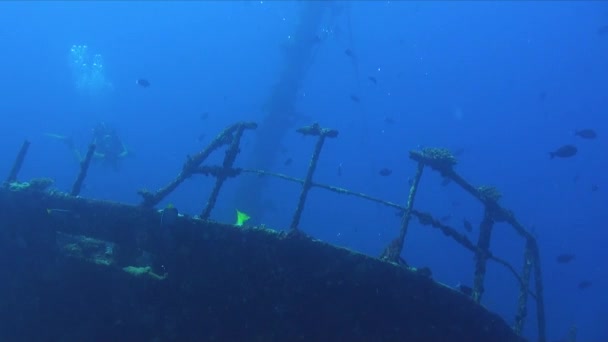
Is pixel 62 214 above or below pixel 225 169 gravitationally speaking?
below

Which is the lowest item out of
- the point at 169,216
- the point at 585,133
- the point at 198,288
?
the point at 198,288

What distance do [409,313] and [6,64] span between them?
705 feet

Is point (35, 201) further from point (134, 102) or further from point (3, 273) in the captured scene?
point (134, 102)

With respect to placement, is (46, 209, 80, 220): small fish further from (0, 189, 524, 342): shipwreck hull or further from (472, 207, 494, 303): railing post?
(472, 207, 494, 303): railing post

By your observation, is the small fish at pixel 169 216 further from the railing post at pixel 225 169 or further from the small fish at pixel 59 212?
the small fish at pixel 59 212

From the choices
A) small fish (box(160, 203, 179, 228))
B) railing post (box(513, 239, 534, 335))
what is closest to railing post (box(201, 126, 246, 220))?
small fish (box(160, 203, 179, 228))

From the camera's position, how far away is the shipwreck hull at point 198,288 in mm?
5887

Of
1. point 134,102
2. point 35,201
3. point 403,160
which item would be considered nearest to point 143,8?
point 134,102

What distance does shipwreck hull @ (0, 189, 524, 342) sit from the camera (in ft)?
19.3

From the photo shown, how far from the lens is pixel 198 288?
6355mm

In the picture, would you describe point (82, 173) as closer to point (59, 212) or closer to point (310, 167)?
point (59, 212)

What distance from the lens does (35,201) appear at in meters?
7.57

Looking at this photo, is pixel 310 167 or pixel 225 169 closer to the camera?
pixel 310 167

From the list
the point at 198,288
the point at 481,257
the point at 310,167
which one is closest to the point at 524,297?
the point at 481,257
